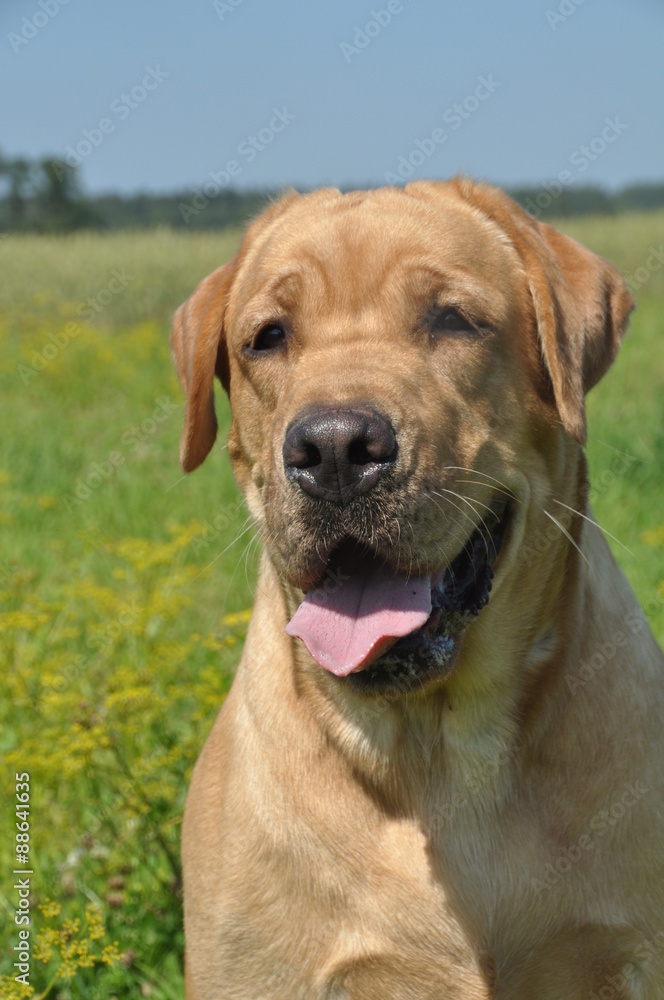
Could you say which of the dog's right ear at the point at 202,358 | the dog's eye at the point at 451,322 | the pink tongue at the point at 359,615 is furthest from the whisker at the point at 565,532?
the dog's right ear at the point at 202,358

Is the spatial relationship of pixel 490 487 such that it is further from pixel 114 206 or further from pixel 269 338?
pixel 114 206

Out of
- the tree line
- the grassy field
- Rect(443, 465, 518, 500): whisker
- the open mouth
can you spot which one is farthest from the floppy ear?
the tree line

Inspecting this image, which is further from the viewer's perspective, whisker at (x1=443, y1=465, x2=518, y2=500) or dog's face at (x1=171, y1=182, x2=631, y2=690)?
whisker at (x1=443, y1=465, x2=518, y2=500)

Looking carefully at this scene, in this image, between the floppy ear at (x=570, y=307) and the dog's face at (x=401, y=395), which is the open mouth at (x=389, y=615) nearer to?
the dog's face at (x=401, y=395)

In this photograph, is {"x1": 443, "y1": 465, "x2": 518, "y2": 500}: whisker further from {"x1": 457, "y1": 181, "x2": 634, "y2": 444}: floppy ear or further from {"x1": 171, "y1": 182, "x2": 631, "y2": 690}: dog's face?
{"x1": 457, "y1": 181, "x2": 634, "y2": 444}: floppy ear

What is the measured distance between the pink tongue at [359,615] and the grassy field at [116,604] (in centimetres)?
61

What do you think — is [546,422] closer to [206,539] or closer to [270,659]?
[270,659]

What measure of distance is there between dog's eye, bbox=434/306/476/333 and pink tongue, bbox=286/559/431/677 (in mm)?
704

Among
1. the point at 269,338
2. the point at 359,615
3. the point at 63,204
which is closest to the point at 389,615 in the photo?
the point at 359,615

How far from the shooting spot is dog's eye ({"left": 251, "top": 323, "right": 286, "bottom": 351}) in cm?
320

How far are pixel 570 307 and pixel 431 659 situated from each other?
109 centimetres

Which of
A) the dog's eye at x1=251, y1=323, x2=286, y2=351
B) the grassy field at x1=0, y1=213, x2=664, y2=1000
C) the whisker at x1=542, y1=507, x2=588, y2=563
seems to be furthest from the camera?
the grassy field at x1=0, y1=213, x2=664, y2=1000

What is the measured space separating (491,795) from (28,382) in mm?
9088

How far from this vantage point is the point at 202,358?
345cm
